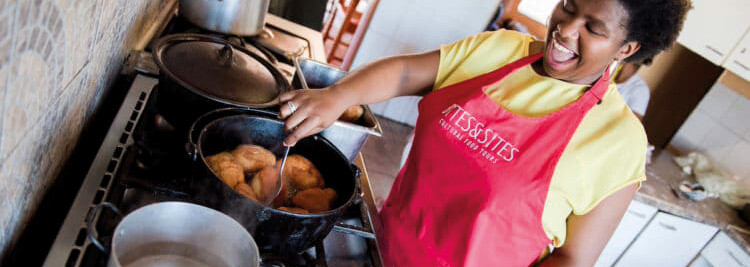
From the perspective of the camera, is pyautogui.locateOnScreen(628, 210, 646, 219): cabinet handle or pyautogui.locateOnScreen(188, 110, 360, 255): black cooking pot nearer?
pyautogui.locateOnScreen(188, 110, 360, 255): black cooking pot

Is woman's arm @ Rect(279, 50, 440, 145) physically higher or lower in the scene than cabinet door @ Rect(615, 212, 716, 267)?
higher

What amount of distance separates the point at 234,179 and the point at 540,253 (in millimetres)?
761

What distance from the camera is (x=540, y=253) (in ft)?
3.86

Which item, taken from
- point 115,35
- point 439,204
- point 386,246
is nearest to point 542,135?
point 439,204

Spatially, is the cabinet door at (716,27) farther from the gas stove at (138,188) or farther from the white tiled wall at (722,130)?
the gas stove at (138,188)

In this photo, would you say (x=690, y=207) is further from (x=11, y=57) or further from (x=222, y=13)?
(x=11, y=57)

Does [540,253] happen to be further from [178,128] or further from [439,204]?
[178,128]

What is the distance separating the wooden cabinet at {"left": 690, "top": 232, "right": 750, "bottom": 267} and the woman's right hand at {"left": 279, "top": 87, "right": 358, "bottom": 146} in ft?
8.01

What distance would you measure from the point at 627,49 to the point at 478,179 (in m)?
0.41

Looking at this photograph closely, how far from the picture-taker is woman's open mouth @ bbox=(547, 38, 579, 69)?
3.28 ft

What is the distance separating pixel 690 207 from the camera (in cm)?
257

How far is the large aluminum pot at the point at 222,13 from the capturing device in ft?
4.62

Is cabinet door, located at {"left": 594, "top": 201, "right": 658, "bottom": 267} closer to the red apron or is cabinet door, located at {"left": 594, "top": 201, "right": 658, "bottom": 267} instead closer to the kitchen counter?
the kitchen counter

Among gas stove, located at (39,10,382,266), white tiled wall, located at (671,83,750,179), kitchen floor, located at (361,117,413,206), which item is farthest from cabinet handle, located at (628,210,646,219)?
gas stove, located at (39,10,382,266)
